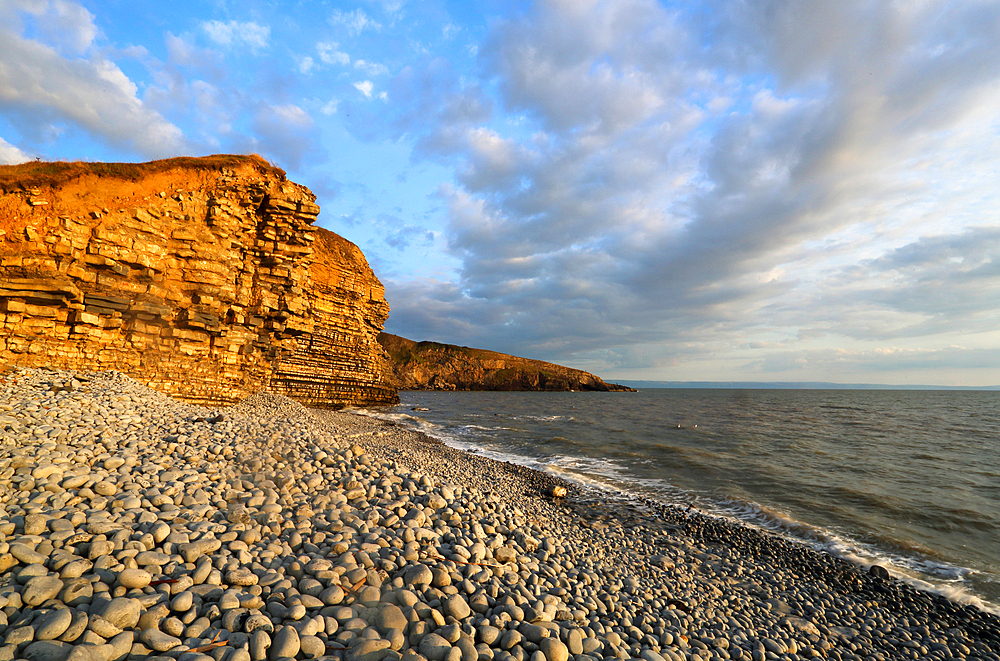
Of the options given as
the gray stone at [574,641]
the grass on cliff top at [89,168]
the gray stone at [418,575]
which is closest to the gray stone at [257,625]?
the gray stone at [418,575]

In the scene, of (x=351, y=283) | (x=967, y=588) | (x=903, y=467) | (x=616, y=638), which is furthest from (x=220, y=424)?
(x=903, y=467)

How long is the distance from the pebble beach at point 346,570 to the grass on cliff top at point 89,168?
296 inches

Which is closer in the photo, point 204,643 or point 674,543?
point 204,643

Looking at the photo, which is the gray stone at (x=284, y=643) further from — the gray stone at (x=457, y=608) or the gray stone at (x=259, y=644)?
the gray stone at (x=457, y=608)

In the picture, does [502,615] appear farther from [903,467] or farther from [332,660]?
[903,467]

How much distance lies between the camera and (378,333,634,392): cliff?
289 ft

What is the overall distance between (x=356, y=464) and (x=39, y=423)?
19.4 ft

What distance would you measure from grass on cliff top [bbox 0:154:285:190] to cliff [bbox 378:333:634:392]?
65443 millimetres

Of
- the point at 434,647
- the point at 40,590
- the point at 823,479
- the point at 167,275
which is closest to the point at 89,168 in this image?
the point at 167,275

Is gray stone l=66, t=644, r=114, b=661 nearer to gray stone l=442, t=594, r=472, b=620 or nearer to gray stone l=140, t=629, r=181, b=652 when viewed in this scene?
gray stone l=140, t=629, r=181, b=652

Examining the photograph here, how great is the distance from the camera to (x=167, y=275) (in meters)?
15.8

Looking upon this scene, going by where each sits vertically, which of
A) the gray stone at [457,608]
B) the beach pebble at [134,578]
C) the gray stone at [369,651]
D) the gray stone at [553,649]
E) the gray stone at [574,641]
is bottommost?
the gray stone at [574,641]

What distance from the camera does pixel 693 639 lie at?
4.98 metres

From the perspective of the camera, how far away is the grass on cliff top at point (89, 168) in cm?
1280
